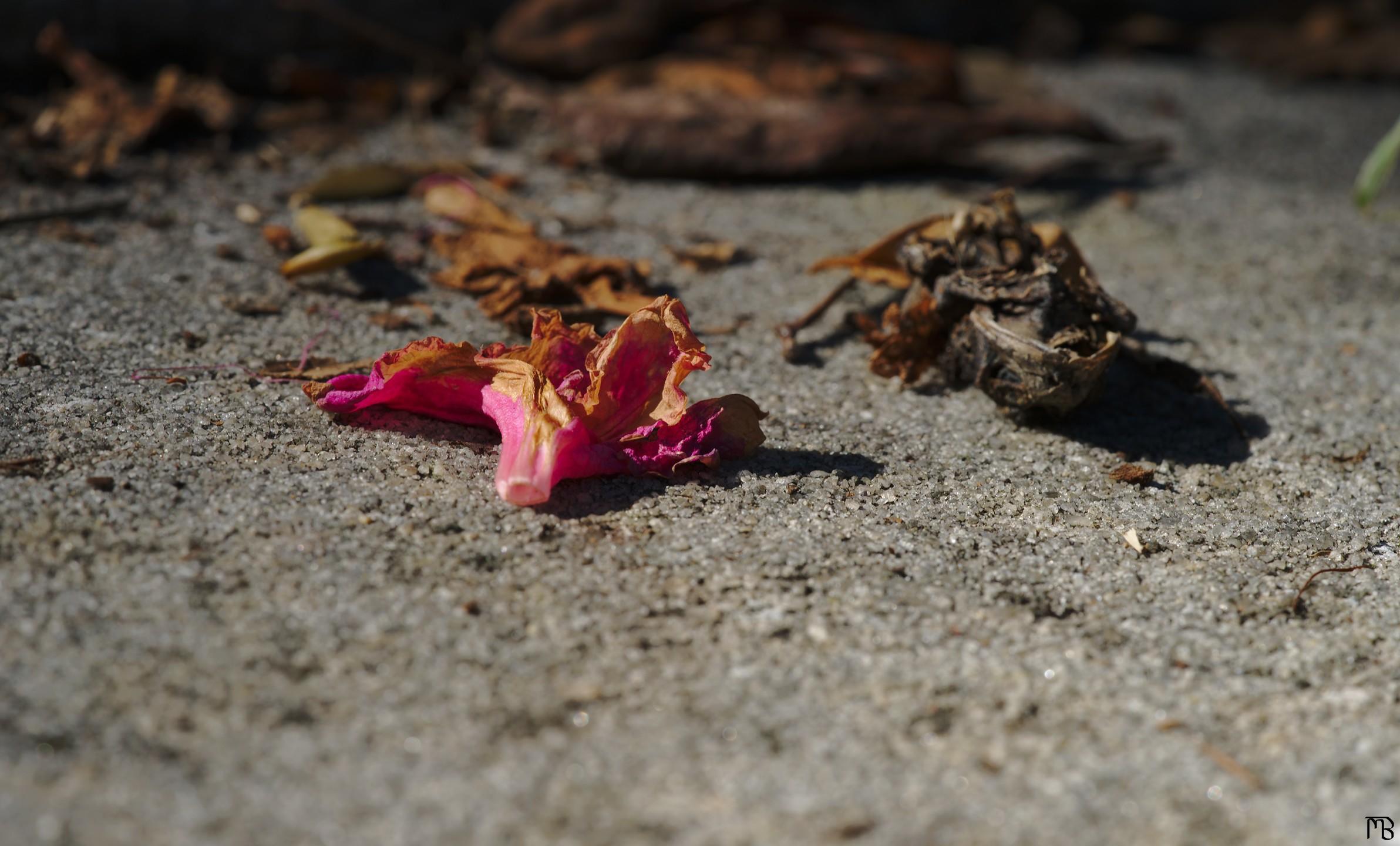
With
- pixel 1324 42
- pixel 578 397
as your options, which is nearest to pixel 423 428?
pixel 578 397

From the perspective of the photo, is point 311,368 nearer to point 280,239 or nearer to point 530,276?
point 530,276

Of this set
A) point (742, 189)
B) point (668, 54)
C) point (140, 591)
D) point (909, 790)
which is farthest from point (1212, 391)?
point (668, 54)

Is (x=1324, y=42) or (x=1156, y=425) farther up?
(x=1324, y=42)

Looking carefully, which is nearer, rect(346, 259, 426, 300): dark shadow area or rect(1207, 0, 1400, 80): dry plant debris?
rect(346, 259, 426, 300): dark shadow area

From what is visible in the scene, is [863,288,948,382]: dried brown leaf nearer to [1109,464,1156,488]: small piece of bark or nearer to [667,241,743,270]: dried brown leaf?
[1109,464,1156,488]: small piece of bark

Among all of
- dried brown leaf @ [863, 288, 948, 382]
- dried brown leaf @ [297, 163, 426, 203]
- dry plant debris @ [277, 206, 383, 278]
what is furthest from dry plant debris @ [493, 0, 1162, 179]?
dried brown leaf @ [863, 288, 948, 382]

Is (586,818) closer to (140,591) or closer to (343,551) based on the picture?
(343,551)
